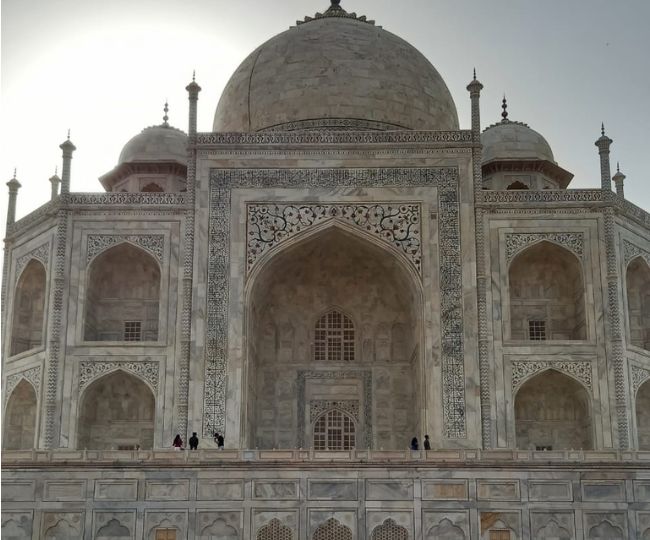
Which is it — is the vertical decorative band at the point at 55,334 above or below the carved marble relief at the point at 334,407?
above

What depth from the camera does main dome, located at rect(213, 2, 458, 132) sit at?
26484 mm

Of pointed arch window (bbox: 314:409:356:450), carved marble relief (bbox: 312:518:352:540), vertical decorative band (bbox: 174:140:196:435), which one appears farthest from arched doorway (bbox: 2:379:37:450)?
carved marble relief (bbox: 312:518:352:540)

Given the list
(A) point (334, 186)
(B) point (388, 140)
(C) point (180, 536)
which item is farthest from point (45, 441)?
(B) point (388, 140)

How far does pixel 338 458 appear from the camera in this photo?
18281 mm

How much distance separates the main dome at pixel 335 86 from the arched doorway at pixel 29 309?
19.9 feet

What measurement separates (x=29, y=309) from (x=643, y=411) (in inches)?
553

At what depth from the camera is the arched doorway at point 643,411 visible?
23828 mm

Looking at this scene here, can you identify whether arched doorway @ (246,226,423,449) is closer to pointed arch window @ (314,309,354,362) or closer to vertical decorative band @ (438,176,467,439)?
pointed arch window @ (314,309,354,362)

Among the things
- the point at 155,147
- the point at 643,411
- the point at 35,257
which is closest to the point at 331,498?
the point at 643,411

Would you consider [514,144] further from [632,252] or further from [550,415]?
[550,415]

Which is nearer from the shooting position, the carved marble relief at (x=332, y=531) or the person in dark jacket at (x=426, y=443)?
the carved marble relief at (x=332, y=531)

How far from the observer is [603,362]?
22.7m

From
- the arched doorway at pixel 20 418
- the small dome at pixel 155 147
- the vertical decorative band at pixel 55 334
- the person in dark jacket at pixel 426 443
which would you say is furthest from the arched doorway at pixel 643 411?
the arched doorway at pixel 20 418

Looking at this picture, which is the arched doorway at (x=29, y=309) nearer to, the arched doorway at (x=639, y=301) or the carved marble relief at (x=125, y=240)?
the carved marble relief at (x=125, y=240)
